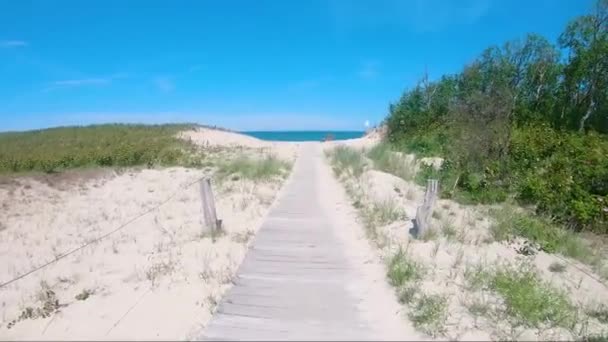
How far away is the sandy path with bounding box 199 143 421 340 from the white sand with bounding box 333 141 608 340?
478 mm

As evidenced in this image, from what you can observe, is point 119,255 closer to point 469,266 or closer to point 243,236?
point 243,236

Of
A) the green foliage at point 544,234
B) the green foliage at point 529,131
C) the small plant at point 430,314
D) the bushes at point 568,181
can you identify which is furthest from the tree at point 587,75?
the small plant at point 430,314

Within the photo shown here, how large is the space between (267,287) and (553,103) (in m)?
29.1

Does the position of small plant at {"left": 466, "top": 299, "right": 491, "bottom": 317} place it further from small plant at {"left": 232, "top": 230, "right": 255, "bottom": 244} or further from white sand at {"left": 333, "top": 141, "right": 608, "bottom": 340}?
small plant at {"left": 232, "top": 230, "right": 255, "bottom": 244}

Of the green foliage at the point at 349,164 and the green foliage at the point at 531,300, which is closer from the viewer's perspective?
the green foliage at the point at 531,300

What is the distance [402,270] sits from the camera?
5277mm

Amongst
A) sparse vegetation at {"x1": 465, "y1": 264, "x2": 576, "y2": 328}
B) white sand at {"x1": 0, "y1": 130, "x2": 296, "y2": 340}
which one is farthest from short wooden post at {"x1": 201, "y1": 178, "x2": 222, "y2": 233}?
sparse vegetation at {"x1": 465, "y1": 264, "x2": 576, "y2": 328}

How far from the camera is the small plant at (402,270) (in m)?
5.08

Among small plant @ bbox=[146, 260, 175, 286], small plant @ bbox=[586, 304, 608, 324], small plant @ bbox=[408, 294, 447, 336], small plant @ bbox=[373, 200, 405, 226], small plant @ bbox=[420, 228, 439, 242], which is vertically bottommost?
small plant @ bbox=[586, 304, 608, 324]

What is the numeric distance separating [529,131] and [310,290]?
1451cm

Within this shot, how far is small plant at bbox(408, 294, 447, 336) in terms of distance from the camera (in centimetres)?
394

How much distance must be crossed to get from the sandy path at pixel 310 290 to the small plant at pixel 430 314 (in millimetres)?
142

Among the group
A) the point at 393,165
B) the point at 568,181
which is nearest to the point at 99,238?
the point at 393,165

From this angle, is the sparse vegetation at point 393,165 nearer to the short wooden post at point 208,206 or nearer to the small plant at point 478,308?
the short wooden post at point 208,206
